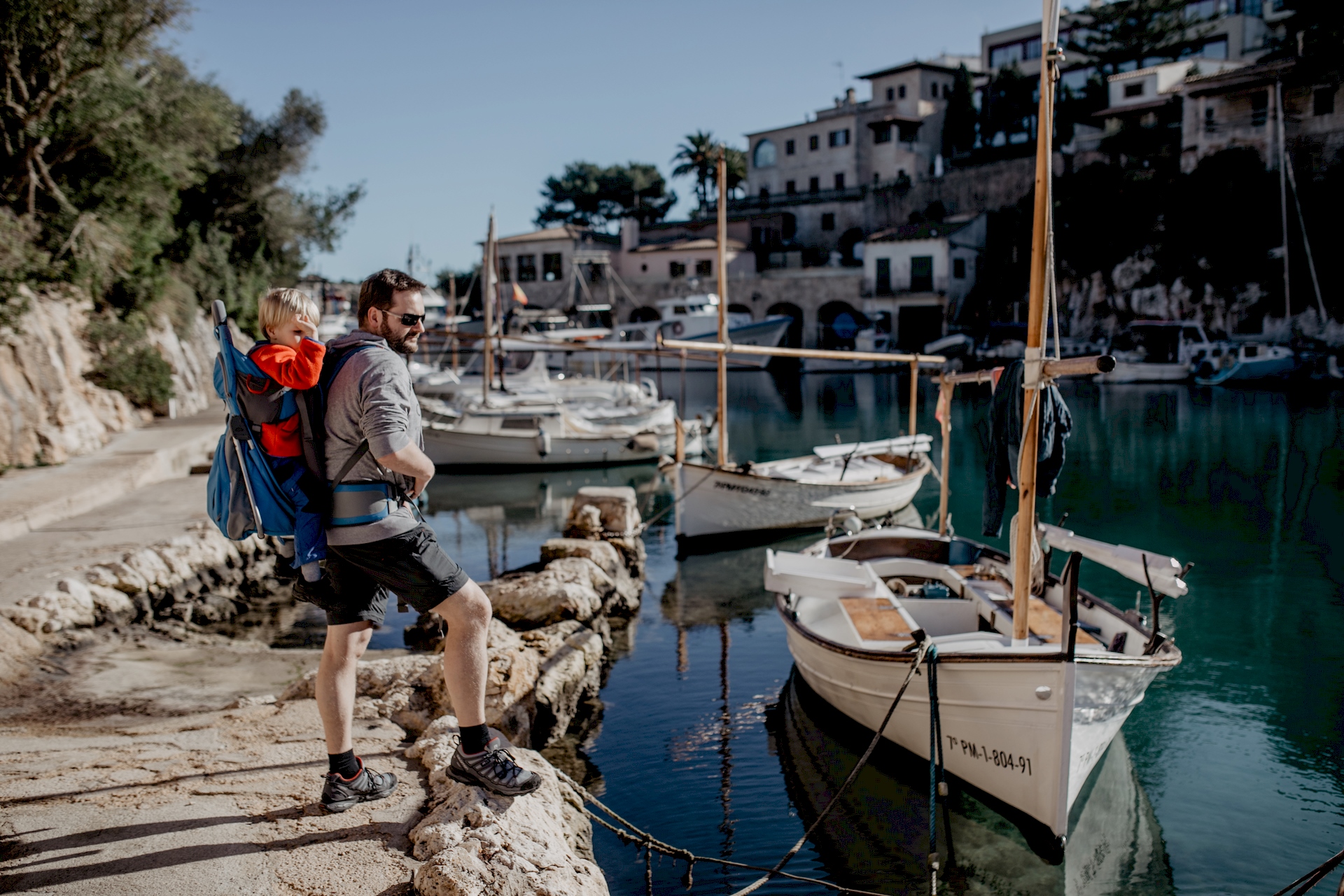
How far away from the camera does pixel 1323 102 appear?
41.7 meters

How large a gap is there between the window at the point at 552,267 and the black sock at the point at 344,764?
204 ft

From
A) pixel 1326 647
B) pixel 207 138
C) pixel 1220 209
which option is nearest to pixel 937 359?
pixel 1326 647

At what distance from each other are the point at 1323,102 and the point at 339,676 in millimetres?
50235

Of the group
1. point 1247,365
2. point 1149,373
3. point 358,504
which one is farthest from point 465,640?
point 1149,373

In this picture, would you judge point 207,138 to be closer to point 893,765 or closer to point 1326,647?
point 893,765

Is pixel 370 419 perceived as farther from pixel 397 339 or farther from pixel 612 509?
pixel 612 509

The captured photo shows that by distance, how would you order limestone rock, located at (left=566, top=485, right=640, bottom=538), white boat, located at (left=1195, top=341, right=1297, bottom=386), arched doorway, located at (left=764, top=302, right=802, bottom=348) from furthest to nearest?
arched doorway, located at (left=764, top=302, right=802, bottom=348) → white boat, located at (left=1195, top=341, right=1297, bottom=386) → limestone rock, located at (left=566, top=485, right=640, bottom=538)

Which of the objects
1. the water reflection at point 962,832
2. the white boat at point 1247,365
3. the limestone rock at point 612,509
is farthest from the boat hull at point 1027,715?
the white boat at point 1247,365

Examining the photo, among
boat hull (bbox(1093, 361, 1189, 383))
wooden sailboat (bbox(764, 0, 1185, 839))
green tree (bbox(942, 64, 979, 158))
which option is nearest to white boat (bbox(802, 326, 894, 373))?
boat hull (bbox(1093, 361, 1189, 383))

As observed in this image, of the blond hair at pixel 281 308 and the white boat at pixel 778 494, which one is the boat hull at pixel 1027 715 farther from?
the white boat at pixel 778 494

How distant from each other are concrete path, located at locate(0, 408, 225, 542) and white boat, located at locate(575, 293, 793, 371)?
115 feet

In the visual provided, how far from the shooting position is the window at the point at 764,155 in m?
67.4

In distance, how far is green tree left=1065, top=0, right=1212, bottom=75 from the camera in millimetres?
51969

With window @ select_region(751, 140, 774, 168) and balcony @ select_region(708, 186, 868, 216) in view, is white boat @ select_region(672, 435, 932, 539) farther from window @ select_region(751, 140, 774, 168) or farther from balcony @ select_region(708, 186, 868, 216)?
window @ select_region(751, 140, 774, 168)
